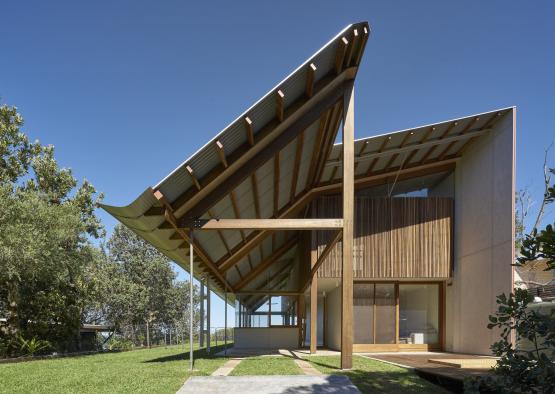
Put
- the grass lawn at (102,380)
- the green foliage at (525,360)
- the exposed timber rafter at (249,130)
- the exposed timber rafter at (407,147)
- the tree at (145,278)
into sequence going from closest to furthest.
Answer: the green foliage at (525,360) < the grass lawn at (102,380) < the exposed timber rafter at (249,130) < the exposed timber rafter at (407,147) < the tree at (145,278)

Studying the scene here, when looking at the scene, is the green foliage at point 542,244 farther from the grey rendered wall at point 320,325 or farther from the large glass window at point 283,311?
the large glass window at point 283,311

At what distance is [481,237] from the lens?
14320 mm

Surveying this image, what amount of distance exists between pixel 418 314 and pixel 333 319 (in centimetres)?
358

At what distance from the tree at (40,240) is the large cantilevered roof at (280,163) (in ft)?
17.2

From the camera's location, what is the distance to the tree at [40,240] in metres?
14.4

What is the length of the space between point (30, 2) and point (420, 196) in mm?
13761

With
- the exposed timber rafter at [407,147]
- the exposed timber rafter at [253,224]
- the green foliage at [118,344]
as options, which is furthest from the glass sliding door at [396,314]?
the green foliage at [118,344]

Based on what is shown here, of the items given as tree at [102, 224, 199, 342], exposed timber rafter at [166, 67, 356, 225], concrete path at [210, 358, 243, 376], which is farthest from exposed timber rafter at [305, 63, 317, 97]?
tree at [102, 224, 199, 342]

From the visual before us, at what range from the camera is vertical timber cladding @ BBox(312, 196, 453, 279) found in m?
16.0

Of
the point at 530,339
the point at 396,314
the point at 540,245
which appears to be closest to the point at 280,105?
the point at 540,245

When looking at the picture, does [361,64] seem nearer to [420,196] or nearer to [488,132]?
[488,132]

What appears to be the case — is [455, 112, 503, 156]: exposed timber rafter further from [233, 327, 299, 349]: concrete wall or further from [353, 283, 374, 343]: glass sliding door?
[233, 327, 299, 349]: concrete wall

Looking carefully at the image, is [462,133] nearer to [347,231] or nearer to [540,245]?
[347,231]

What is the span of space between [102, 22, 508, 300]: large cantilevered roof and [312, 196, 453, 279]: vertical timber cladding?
2.92ft
